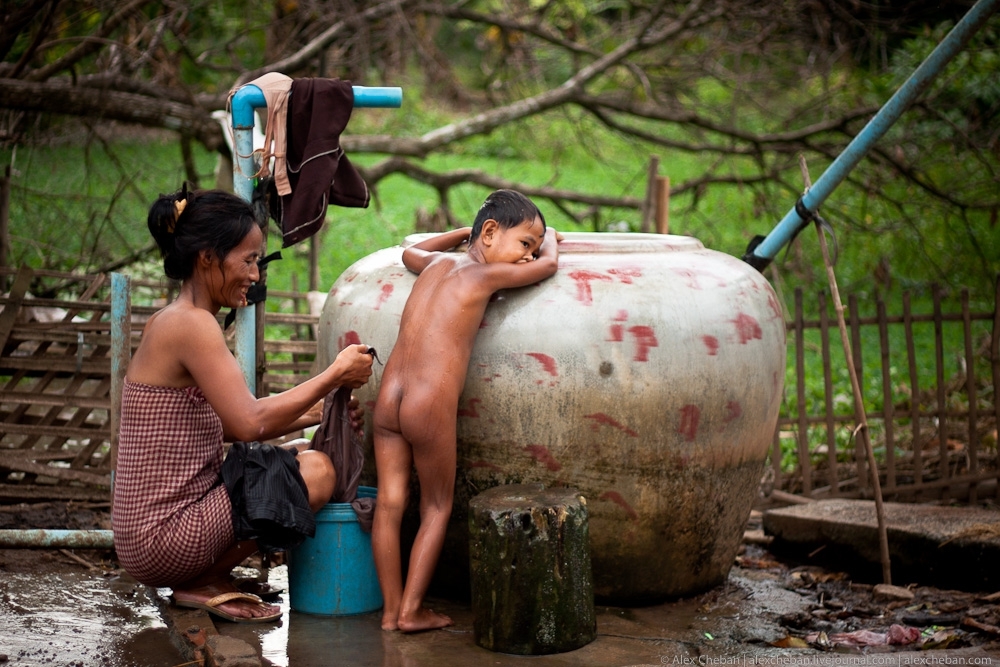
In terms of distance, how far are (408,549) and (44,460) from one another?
1.97 metres

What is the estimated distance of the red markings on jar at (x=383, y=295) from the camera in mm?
3494

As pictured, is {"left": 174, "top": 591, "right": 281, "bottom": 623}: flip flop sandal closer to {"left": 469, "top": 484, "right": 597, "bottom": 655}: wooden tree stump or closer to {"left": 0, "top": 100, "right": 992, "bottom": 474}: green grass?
{"left": 469, "top": 484, "right": 597, "bottom": 655}: wooden tree stump

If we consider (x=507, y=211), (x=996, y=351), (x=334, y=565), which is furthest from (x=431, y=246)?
(x=996, y=351)

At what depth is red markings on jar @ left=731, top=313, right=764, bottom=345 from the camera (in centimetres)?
341

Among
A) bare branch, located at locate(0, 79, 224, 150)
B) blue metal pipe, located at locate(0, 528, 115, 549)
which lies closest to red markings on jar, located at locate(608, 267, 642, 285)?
blue metal pipe, located at locate(0, 528, 115, 549)

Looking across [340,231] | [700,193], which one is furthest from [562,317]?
[340,231]

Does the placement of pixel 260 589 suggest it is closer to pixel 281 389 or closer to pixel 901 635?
pixel 281 389

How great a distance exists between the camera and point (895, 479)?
5.05 m

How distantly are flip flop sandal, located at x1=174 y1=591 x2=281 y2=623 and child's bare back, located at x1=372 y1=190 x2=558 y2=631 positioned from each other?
394 mm

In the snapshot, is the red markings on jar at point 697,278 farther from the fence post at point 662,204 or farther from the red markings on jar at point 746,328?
the fence post at point 662,204

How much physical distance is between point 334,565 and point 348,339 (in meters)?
0.78

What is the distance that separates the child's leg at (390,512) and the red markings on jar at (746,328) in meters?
1.17

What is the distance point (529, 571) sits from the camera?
2.86 meters

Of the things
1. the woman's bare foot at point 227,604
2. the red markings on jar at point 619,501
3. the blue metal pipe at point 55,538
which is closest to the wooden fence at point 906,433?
the red markings on jar at point 619,501
